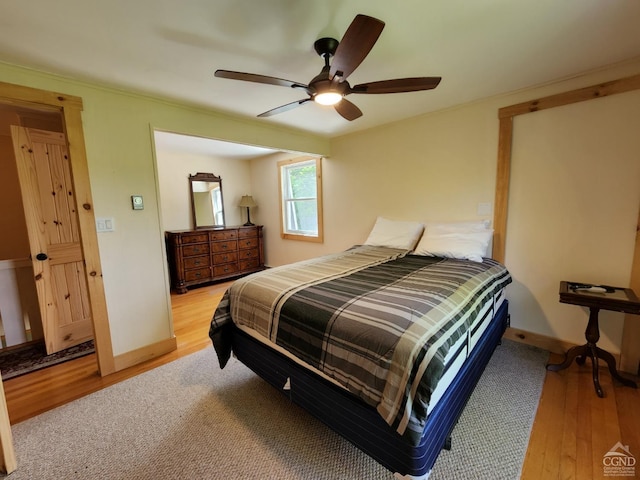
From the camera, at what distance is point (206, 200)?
480 centimetres

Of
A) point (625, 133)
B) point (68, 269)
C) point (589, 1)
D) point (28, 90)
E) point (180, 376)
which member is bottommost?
point (180, 376)

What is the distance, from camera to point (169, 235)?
413cm

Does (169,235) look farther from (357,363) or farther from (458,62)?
(458,62)

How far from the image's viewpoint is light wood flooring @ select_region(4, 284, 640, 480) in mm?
1365

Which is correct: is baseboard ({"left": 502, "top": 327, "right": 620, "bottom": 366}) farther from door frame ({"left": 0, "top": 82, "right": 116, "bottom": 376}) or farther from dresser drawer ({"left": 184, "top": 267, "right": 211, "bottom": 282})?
dresser drawer ({"left": 184, "top": 267, "right": 211, "bottom": 282})

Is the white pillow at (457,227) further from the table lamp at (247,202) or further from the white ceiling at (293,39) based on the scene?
the table lamp at (247,202)

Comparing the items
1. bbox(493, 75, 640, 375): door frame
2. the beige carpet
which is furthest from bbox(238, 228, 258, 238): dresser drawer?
bbox(493, 75, 640, 375): door frame

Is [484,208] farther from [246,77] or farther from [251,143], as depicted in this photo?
[251,143]

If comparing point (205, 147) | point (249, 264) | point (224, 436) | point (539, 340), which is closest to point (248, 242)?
point (249, 264)

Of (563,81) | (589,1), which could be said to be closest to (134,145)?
(589,1)

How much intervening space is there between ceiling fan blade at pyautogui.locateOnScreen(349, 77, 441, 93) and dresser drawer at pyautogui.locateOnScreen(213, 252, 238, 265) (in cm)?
369

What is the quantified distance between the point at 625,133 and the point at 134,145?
3.79 m

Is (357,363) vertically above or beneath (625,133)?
beneath

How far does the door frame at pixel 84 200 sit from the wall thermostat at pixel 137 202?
0.28m
